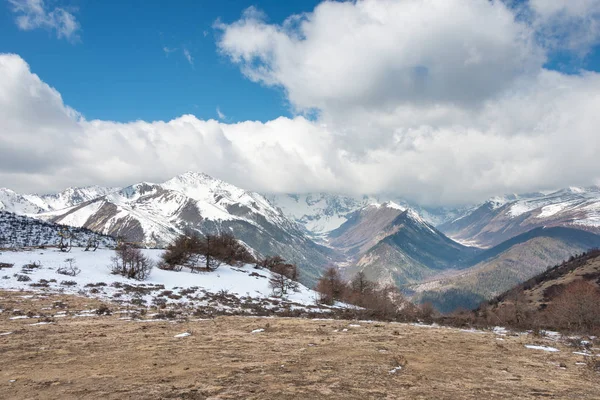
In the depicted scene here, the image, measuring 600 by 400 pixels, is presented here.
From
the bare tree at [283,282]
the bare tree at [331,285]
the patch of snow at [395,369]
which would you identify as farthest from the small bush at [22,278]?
the bare tree at [331,285]

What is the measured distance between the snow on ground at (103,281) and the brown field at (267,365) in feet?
46.8

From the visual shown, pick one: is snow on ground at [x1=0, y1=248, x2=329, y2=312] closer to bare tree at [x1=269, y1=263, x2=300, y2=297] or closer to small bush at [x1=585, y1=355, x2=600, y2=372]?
bare tree at [x1=269, y1=263, x2=300, y2=297]

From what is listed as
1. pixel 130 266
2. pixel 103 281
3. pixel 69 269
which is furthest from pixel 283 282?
pixel 69 269

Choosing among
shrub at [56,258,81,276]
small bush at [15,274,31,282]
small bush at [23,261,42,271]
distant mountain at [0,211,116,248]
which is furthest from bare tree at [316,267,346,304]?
distant mountain at [0,211,116,248]

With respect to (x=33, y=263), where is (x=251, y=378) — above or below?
below

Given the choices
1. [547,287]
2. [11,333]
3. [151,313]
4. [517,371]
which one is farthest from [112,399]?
[547,287]

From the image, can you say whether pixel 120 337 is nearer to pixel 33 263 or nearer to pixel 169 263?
pixel 33 263

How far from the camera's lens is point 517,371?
38.6 feet

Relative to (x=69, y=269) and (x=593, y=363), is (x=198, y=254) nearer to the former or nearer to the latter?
(x=69, y=269)

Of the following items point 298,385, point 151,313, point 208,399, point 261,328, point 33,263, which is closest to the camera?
point 208,399

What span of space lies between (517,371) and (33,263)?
49417mm

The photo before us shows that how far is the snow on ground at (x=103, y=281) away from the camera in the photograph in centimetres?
3161

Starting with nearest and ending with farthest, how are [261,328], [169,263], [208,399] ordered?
[208,399] < [261,328] < [169,263]

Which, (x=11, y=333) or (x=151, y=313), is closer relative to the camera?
(x=11, y=333)
